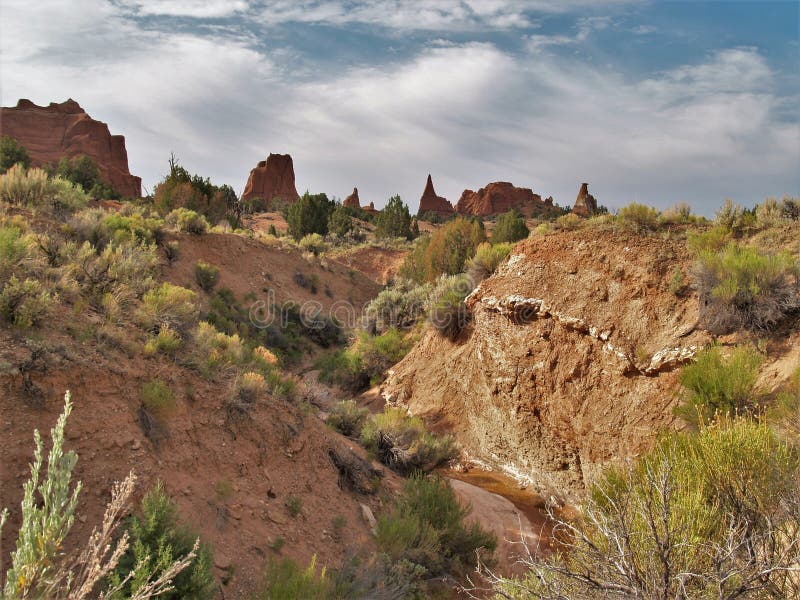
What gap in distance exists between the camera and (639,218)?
10867mm

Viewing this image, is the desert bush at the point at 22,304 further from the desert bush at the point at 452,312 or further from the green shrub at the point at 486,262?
the green shrub at the point at 486,262

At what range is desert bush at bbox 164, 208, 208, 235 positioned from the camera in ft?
65.3

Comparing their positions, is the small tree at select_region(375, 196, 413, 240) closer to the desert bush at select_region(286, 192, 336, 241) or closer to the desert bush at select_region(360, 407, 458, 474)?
the desert bush at select_region(286, 192, 336, 241)

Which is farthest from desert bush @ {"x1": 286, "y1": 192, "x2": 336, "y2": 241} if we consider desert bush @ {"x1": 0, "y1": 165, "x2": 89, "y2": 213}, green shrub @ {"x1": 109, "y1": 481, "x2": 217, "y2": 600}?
green shrub @ {"x1": 109, "y1": 481, "x2": 217, "y2": 600}

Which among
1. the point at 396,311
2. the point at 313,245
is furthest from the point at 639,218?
the point at 313,245

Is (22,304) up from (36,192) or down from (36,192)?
down

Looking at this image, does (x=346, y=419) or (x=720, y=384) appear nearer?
(x=720, y=384)

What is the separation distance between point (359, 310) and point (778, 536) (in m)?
22.2

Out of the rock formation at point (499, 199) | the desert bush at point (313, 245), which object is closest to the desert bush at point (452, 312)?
the desert bush at point (313, 245)

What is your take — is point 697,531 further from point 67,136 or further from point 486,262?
point 67,136

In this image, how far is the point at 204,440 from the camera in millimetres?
5898

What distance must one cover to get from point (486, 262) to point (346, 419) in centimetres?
669

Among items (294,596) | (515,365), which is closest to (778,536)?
(294,596)

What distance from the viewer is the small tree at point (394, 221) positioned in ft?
140
